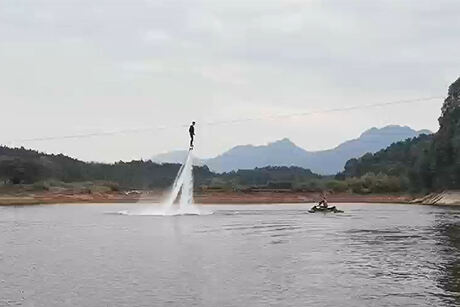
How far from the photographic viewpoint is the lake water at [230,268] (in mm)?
27500

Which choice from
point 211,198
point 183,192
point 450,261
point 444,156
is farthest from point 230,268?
point 211,198

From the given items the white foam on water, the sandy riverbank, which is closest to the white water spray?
the white foam on water

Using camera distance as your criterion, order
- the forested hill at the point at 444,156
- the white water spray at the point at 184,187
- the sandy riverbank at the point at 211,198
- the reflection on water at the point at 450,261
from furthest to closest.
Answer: the sandy riverbank at the point at 211,198 < the forested hill at the point at 444,156 < the white water spray at the point at 184,187 < the reflection on water at the point at 450,261

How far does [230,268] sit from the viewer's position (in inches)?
1435

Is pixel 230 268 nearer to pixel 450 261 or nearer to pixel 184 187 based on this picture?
pixel 450 261

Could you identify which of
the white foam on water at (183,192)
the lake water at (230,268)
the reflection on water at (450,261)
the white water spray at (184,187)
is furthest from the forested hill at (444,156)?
the lake water at (230,268)

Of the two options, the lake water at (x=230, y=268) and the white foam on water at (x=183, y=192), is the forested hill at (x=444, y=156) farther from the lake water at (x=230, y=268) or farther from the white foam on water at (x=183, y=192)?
the lake water at (x=230, y=268)

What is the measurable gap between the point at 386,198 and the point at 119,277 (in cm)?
14876

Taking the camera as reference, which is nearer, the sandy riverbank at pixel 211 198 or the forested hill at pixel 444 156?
the forested hill at pixel 444 156

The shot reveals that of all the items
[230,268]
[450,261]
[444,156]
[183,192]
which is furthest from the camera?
[444,156]

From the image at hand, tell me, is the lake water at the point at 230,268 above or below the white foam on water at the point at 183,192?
below

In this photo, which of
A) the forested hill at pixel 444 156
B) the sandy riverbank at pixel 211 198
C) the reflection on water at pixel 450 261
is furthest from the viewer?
the sandy riverbank at pixel 211 198

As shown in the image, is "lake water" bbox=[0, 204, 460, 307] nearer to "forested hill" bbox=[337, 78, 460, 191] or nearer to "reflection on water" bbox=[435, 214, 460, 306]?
"reflection on water" bbox=[435, 214, 460, 306]

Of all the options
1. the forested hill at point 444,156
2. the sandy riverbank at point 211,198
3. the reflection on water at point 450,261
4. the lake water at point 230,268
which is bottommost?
the reflection on water at point 450,261
